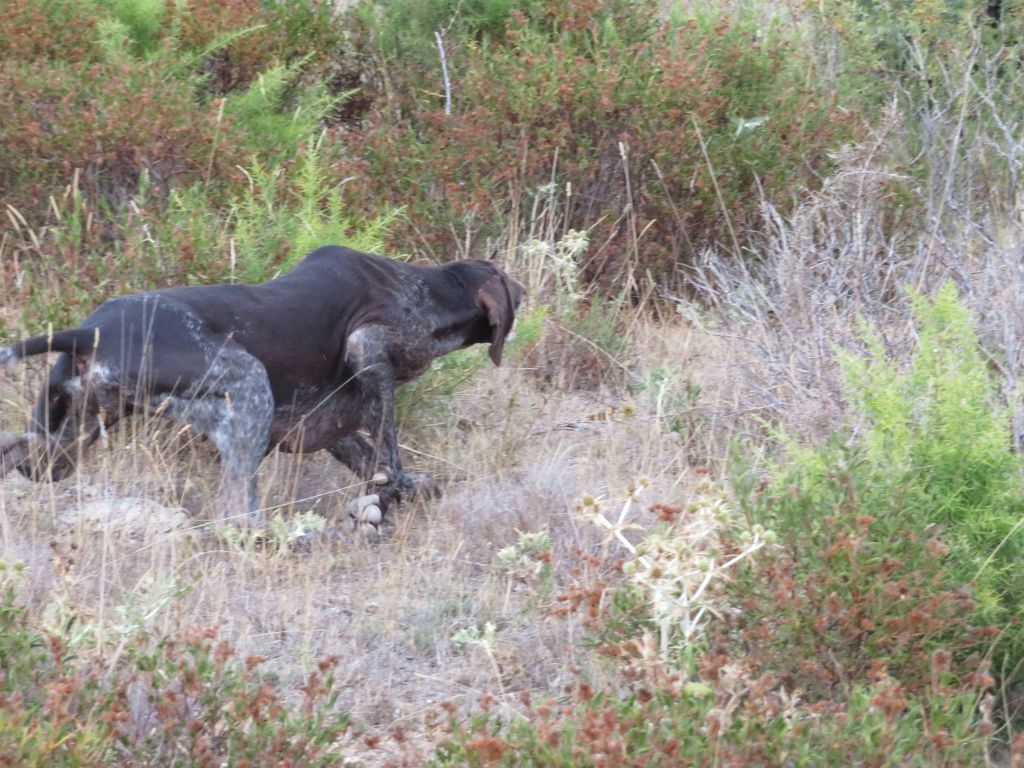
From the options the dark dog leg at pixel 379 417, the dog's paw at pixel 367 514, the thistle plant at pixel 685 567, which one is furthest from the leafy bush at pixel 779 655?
the dark dog leg at pixel 379 417

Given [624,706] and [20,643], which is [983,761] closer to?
[624,706]

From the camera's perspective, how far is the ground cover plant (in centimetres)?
335

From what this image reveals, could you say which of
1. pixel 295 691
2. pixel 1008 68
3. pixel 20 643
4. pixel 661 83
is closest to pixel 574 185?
pixel 661 83

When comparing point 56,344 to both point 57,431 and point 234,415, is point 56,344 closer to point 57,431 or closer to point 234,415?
point 57,431

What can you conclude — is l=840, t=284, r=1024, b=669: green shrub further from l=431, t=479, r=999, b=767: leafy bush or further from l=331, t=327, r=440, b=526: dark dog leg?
l=331, t=327, r=440, b=526: dark dog leg

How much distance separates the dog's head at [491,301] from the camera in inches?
218

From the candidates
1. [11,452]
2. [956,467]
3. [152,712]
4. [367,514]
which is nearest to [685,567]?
[956,467]

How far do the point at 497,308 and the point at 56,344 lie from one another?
1.72 m

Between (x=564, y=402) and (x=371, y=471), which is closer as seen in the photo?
(x=371, y=471)

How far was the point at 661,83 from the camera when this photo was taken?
7570mm

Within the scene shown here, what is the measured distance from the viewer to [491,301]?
5.54 meters

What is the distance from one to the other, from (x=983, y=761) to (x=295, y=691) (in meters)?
1.80

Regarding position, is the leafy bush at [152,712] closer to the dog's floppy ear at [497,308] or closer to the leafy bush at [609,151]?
the dog's floppy ear at [497,308]

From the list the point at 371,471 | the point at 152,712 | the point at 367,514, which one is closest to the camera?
the point at 152,712
